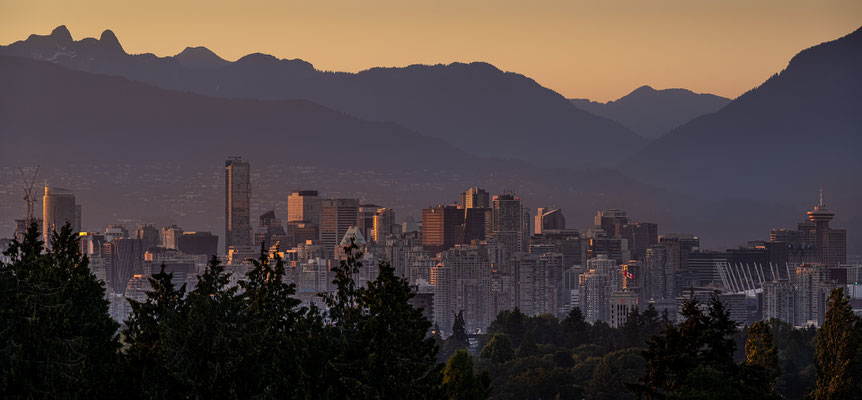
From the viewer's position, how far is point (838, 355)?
167ft

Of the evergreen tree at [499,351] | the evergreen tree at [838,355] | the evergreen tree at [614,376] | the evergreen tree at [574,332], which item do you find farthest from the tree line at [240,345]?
the evergreen tree at [574,332]

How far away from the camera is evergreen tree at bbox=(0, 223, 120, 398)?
3092cm

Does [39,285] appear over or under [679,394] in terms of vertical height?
over

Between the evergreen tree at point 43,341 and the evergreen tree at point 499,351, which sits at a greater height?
the evergreen tree at point 43,341

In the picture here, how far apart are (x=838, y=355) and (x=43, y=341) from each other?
97.3 ft

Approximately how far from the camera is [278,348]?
3519cm

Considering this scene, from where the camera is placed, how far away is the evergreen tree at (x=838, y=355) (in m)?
50.4

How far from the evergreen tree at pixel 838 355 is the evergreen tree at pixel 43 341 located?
2588 cm

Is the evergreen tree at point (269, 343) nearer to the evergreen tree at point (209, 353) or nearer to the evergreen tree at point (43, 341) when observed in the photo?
the evergreen tree at point (209, 353)

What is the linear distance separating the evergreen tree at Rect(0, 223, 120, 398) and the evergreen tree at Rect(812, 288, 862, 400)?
25879 mm

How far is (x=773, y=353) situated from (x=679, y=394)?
1749 cm

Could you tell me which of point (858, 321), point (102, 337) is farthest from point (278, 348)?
point (858, 321)

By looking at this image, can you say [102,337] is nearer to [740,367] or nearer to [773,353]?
[740,367]

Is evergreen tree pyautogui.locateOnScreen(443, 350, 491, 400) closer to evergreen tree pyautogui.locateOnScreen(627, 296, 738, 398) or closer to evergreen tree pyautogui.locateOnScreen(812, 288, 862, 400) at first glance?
evergreen tree pyautogui.locateOnScreen(627, 296, 738, 398)
